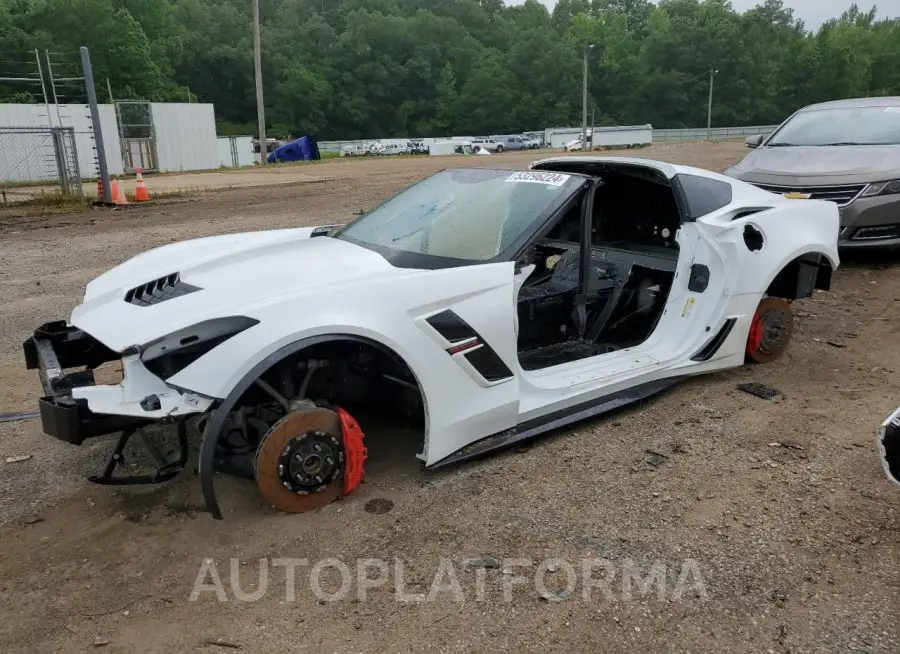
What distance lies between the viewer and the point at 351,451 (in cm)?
307

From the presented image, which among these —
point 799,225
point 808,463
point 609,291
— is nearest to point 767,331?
point 799,225

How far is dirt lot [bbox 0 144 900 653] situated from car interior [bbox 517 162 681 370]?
51 centimetres

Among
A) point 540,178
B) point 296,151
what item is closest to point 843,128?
point 540,178

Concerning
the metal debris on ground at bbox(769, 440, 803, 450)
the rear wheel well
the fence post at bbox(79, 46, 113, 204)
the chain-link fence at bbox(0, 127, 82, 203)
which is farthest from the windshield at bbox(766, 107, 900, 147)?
the chain-link fence at bbox(0, 127, 82, 203)

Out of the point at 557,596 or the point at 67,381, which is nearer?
the point at 557,596

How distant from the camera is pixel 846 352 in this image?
5156 mm

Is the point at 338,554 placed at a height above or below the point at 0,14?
below

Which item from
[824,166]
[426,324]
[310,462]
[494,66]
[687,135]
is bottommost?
[687,135]

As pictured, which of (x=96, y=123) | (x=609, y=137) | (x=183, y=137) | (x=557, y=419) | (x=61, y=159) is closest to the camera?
(x=557, y=419)

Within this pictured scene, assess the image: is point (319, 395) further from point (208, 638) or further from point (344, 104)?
point (344, 104)

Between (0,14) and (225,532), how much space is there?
54.2 m

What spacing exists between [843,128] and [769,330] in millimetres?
4537

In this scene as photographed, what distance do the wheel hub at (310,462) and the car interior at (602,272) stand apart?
1255 mm

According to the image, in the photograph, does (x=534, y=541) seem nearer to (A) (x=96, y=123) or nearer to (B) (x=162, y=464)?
(B) (x=162, y=464)
